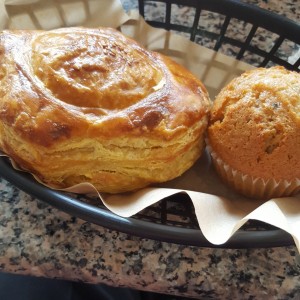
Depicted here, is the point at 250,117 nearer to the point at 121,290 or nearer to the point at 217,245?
the point at 217,245

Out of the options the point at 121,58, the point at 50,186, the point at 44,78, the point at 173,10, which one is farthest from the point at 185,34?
the point at 50,186

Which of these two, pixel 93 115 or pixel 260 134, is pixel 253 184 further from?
pixel 93 115

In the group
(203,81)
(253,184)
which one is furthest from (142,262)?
(203,81)

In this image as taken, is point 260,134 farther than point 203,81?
No

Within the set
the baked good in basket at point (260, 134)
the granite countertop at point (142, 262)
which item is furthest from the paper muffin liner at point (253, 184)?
the granite countertop at point (142, 262)

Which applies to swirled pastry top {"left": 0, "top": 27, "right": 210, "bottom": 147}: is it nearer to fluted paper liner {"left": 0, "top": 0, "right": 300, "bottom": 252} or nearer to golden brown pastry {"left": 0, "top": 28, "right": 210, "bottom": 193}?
golden brown pastry {"left": 0, "top": 28, "right": 210, "bottom": 193}

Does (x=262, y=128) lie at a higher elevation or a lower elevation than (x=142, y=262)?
higher
